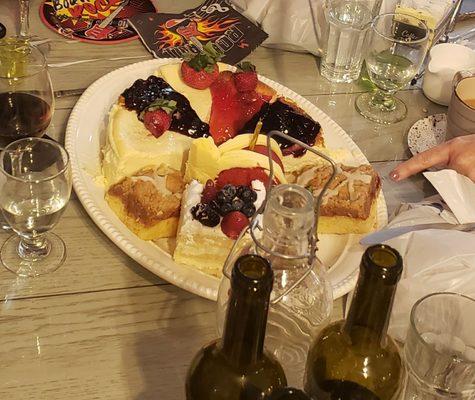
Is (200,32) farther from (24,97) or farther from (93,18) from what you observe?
(24,97)

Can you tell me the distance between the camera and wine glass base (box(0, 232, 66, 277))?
1069 mm

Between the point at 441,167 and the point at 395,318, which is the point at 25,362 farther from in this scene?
the point at 441,167

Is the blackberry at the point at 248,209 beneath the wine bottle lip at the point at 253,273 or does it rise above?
beneath

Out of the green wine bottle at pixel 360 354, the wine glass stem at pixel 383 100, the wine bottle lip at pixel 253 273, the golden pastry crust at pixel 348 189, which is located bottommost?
the wine glass stem at pixel 383 100

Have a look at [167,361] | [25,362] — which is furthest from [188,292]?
[25,362]

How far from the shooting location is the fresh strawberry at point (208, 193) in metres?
1.10

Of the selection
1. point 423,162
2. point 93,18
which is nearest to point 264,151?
point 423,162

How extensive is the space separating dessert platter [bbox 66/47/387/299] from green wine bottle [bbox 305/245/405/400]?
1.00ft

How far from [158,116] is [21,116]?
250 mm

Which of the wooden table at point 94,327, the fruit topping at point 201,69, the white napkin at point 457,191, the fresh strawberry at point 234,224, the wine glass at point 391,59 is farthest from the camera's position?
the wine glass at point 391,59

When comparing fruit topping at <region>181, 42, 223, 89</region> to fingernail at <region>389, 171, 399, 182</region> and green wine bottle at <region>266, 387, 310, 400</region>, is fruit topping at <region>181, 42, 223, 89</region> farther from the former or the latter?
green wine bottle at <region>266, 387, 310, 400</region>

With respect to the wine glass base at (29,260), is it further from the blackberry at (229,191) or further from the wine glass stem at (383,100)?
the wine glass stem at (383,100)

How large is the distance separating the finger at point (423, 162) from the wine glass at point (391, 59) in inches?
8.8

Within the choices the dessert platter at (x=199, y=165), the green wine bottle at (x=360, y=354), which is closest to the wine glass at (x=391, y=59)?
the dessert platter at (x=199, y=165)
